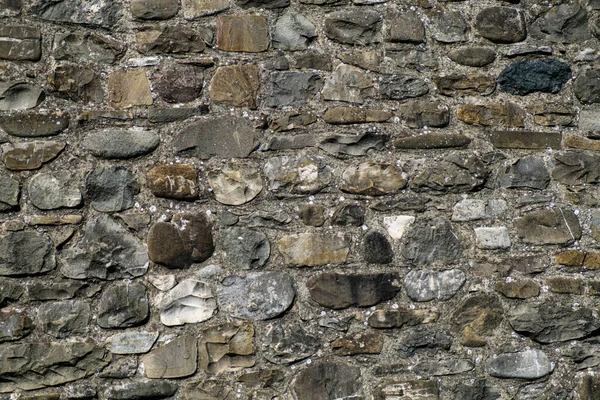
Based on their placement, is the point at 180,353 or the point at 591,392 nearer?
the point at 180,353

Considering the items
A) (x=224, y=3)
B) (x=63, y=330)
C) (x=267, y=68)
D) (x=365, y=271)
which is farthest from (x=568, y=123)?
(x=63, y=330)

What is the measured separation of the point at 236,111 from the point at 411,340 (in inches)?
43.5

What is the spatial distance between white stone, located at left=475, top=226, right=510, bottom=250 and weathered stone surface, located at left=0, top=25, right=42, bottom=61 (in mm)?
1803

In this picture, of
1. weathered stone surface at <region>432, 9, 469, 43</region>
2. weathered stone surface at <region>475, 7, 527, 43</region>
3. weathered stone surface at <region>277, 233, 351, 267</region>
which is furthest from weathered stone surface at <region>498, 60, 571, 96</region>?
weathered stone surface at <region>277, 233, 351, 267</region>

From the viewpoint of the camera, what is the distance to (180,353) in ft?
7.95

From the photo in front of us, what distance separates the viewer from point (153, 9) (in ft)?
8.21

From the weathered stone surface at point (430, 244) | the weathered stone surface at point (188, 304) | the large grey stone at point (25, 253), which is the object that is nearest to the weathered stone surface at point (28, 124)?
the large grey stone at point (25, 253)

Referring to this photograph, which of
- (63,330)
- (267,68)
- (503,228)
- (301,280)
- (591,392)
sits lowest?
(591,392)

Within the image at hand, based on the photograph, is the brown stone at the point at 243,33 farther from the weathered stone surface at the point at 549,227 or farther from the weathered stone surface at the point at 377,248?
the weathered stone surface at the point at 549,227

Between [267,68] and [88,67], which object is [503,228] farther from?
[88,67]

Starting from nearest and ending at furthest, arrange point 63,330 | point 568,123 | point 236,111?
point 63,330
point 236,111
point 568,123

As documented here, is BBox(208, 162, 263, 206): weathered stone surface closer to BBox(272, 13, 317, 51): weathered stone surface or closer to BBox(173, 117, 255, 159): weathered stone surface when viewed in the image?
BBox(173, 117, 255, 159): weathered stone surface

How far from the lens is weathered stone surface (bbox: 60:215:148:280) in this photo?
2.39m

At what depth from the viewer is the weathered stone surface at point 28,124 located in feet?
7.86
